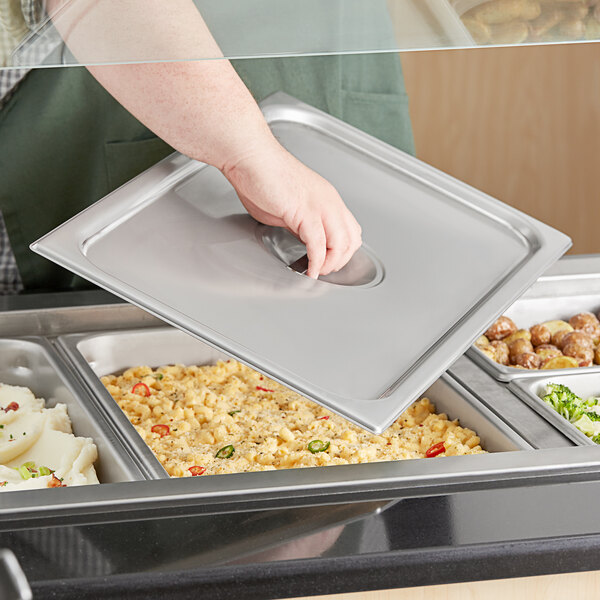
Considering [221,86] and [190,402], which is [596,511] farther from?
[221,86]

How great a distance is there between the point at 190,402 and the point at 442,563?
53cm

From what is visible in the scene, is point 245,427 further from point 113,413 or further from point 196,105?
point 196,105

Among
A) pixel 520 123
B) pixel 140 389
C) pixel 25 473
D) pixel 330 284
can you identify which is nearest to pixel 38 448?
pixel 25 473

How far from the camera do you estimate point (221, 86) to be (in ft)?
3.98

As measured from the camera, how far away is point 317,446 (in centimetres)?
121

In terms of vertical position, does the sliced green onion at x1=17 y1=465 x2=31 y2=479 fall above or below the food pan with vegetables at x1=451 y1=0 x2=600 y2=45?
below

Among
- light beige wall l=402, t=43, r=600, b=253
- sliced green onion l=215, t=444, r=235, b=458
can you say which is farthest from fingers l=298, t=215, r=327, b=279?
light beige wall l=402, t=43, r=600, b=253

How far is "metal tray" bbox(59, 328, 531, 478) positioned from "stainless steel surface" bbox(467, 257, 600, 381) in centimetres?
37

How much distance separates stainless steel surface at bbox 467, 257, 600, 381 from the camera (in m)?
1.63

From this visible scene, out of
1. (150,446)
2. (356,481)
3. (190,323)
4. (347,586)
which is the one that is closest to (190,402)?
(150,446)

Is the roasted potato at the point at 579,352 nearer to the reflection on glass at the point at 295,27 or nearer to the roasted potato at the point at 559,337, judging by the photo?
the roasted potato at the point at 559,337

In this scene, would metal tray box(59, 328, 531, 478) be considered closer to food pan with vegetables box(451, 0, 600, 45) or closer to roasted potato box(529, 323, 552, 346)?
roasted potato box(529, 323, 552, 346)

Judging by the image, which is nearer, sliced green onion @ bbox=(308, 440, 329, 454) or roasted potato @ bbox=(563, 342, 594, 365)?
sliced green onion @ bbox=(308, 440, 329, 454)

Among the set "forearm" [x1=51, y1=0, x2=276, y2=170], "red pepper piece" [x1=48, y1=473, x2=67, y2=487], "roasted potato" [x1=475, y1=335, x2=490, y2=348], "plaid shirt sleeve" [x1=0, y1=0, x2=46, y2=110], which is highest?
"plaid shirt sleeve" [x1=0, y1=0, x2=46, y2=110]
